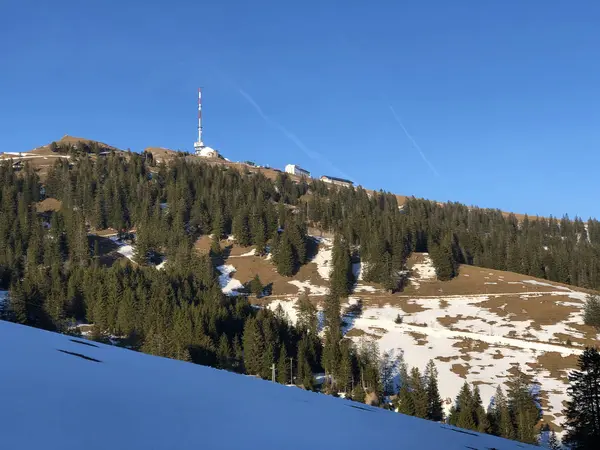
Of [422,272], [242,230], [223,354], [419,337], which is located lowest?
[419,337]

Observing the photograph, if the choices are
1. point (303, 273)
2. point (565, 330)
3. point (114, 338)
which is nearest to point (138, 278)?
point (114, 338)

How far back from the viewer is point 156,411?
24.7 feet

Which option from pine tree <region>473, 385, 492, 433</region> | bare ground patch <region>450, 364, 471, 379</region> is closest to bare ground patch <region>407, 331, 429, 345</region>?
bare ground patch <region>450, 364, 471, 379</region>

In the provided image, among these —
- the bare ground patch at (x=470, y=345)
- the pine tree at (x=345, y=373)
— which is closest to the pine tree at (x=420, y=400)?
the pine tree at (x=345, y=373)

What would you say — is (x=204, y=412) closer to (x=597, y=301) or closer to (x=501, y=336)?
(x=501, y=336)

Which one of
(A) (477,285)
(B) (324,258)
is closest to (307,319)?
(B) (324,258)

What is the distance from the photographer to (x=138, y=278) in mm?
93562

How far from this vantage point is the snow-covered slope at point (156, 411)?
6.18 m

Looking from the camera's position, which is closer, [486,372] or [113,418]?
[113,418]

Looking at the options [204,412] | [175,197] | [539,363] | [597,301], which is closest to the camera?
[204,412]

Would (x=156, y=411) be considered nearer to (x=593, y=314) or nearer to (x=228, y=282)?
(x=593, y=314)

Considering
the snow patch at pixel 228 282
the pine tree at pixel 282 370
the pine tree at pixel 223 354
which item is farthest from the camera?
the snow patch at pixel 228 282

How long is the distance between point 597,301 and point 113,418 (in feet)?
333

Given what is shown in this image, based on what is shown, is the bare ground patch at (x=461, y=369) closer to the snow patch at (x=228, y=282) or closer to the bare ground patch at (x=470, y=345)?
the bare ground patch at (x=470, y=345)
